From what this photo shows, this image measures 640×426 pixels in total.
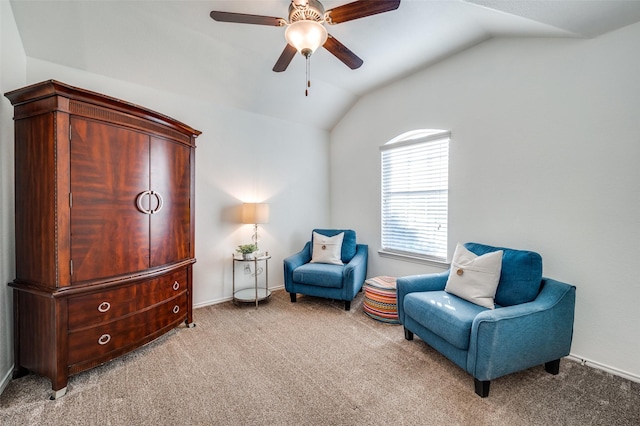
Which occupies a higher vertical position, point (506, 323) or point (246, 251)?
point (246, 251)

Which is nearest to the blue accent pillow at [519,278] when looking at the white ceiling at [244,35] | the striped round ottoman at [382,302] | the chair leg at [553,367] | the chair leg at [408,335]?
the chair leg at [553,367]

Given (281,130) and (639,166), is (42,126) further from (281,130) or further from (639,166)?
(639,166)

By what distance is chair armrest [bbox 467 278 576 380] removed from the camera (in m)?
1.75

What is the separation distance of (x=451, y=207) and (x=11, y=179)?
397 centimetres

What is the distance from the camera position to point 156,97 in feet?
10.0

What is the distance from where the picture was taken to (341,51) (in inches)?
80.6

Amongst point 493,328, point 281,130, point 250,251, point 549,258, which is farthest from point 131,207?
point 549,258

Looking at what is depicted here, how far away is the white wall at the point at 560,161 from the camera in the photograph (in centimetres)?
199

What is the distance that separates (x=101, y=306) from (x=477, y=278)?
118 inches

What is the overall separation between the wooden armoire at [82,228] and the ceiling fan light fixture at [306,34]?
4.62ft

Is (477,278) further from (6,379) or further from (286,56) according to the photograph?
(6,379)

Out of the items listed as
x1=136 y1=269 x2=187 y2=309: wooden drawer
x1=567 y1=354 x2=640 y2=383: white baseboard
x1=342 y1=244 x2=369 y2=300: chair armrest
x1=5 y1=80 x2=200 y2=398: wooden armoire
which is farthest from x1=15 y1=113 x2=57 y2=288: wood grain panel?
x1=567 y1=354 x2=640 y2=383: white baseboard

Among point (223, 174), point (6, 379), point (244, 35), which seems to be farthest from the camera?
point (223, 174)

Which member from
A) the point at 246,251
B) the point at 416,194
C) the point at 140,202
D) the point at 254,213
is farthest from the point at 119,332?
the point at 416,194
